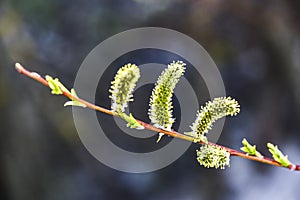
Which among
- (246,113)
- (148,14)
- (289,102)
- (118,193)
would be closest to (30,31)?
(148,14)

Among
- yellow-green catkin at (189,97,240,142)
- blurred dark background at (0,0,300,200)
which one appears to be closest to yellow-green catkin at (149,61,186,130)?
yellow-green catkin at (189,97,240,142)

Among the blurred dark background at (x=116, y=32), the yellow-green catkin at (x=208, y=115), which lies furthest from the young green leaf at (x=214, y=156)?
the blurred dark background at (x=116, y=32)

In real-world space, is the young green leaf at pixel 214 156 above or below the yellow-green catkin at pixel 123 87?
below

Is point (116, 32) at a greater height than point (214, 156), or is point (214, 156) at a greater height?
point (116, 32)

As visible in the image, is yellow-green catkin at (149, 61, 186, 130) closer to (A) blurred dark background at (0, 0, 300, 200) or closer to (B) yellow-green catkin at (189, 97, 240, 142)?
(B) yellow-green catkin at (189, 97, 240, 142)

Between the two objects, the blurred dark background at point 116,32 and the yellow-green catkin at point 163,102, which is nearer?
the yellow-green catkin at point 163,102

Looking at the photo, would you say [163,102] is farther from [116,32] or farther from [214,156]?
[116,32]

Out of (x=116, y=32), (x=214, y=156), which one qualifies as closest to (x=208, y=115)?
(x=214, y=156)

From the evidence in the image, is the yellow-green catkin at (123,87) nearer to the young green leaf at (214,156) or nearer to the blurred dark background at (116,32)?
the young green leaf at (214,156)

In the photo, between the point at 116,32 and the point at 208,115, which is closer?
the point at 208,115
